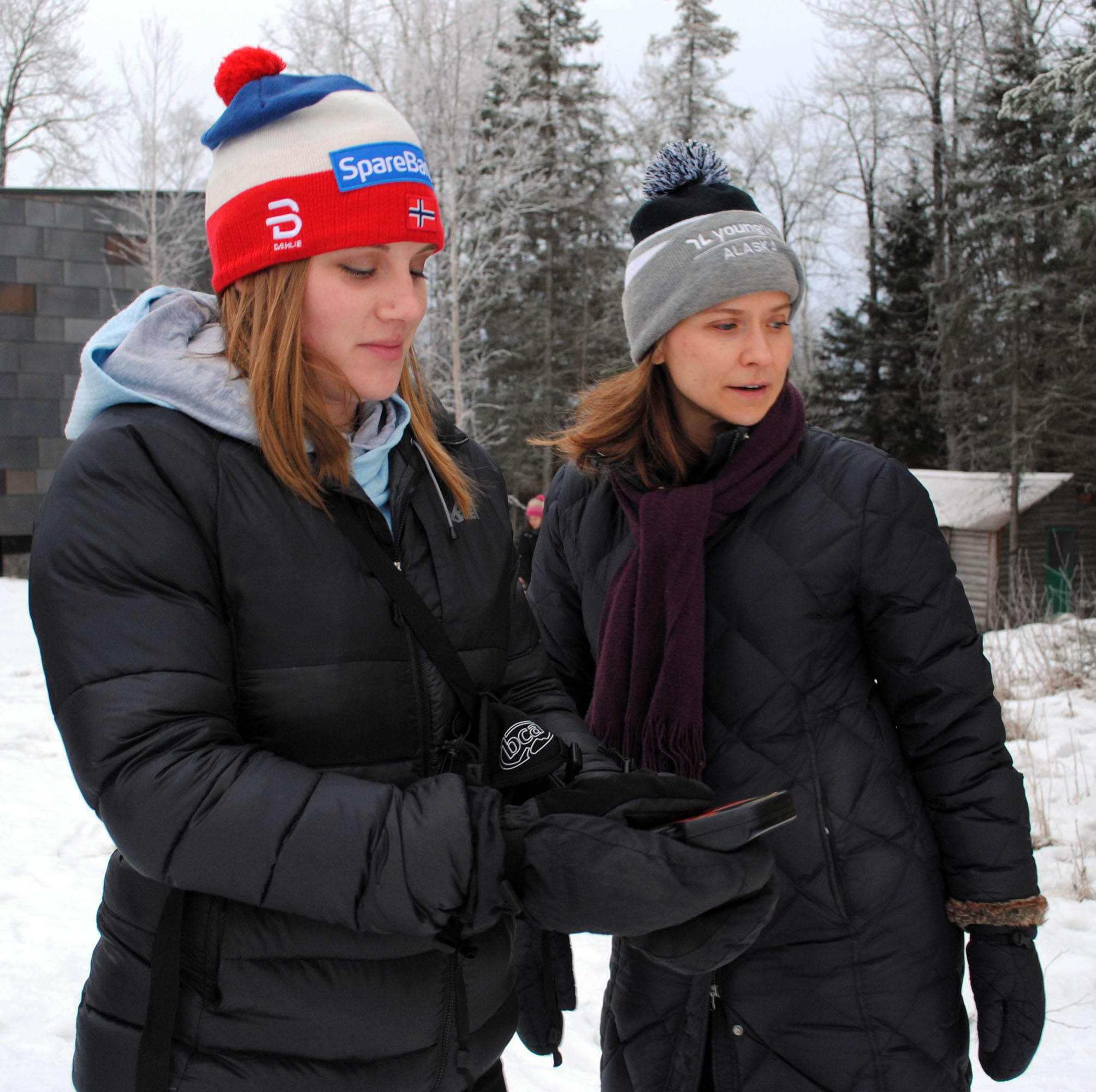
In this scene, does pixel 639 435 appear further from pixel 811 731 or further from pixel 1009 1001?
pixel 1009 1001

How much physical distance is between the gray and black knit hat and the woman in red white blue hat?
0.60 metres

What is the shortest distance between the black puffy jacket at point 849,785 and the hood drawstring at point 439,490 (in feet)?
1.97

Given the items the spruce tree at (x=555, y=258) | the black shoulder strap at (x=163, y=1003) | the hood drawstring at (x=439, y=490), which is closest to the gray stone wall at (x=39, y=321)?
the spruce tree at (x=555, y=258)

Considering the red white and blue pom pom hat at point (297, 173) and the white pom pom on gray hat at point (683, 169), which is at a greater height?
the white pom pom on gray hat at point (683, 169)

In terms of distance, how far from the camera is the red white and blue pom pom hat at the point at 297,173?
Answer: 1.39 m

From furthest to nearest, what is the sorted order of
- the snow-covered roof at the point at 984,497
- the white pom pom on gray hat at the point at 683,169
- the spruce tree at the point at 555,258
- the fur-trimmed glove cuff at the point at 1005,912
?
the spruce tree at the point at 555,258
the snow-covered roof at the point at 984,497
the white pom pom on gray hat at the point at 683,169
the fur-trimmed glove cuff at the point at 1005,912

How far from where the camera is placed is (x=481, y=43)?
69.2 feet

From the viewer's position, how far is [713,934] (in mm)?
1409

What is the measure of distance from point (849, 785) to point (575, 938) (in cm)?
254

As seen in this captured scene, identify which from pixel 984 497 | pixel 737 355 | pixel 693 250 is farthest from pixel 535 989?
pixel 984 497

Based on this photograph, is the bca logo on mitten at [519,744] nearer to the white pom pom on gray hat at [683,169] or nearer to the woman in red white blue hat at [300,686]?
the woman in red white blue hat at [300,686]

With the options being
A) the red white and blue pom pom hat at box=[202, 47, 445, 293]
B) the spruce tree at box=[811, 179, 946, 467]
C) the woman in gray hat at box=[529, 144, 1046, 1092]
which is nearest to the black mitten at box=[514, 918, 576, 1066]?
the woman in gray hat at box=[529, 144, 1046, 1092]

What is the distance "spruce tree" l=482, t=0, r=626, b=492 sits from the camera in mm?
25047

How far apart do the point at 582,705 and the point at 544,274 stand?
85.5 feet
